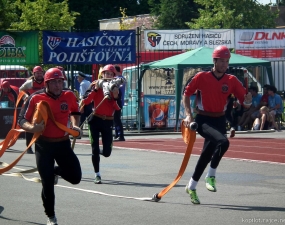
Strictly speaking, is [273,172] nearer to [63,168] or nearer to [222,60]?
[222,60]

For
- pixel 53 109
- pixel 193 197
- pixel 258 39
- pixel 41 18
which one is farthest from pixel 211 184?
pixel 41 18

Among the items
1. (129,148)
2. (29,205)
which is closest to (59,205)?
(29,205)

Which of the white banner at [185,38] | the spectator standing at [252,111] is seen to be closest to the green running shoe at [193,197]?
the spectator standing at [252,111]

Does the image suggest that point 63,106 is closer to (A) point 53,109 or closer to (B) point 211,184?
(A) point 53,109

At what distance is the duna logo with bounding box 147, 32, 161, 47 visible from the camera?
25.8m

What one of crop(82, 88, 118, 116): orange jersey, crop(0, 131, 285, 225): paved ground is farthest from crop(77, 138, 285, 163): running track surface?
crop(82, 88, 118, 116): orange jersey

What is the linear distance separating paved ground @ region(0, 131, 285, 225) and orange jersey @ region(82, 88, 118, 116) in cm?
112

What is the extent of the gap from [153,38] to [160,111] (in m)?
2.87

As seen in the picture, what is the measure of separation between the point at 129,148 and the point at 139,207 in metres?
9.02

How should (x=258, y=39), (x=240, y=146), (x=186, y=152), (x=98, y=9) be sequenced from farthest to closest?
1. (x=98, y=9)
2. (x=258, y=39)
3. (x=240, y=146)
4. (x=186, y=152)

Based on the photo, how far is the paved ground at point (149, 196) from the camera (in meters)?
8.59

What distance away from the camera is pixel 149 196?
10.4 meters

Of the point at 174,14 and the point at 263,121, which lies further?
the point at 174,14

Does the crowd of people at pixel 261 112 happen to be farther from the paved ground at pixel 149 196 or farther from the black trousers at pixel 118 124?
the paved ground at pixel 149 196
